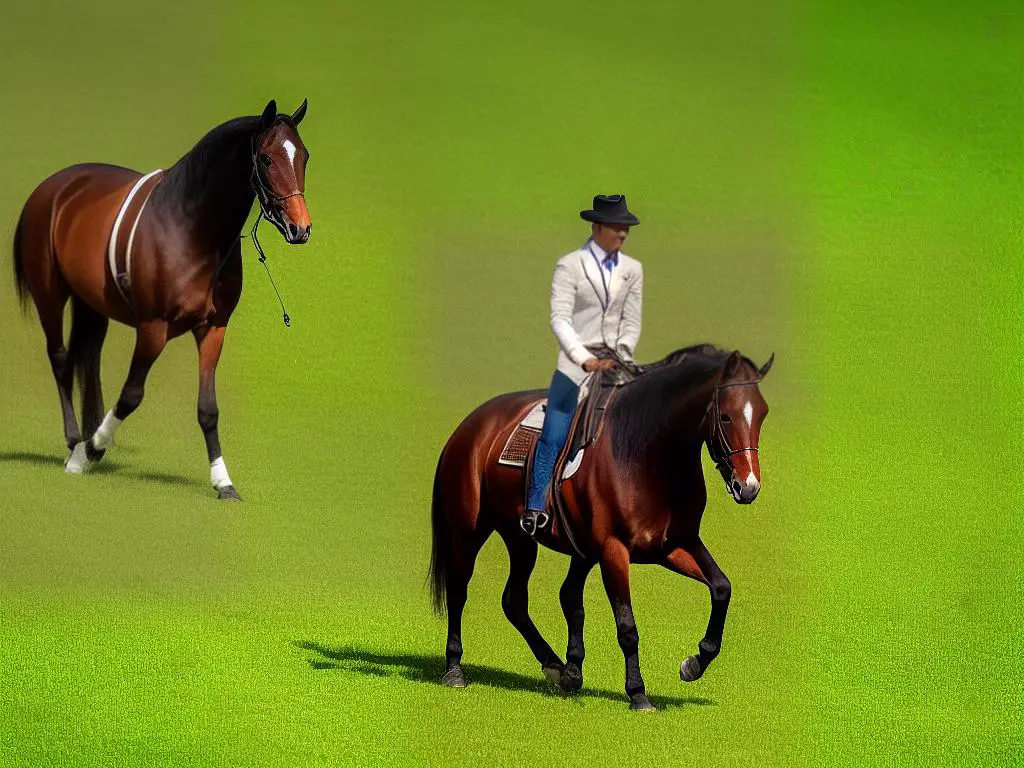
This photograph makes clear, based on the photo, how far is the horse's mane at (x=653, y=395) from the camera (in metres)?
12.0

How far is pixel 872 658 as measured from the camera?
1411cm

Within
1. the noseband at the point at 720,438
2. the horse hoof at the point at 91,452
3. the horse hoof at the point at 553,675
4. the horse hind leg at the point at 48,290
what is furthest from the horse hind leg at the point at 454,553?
the horse hind leg at the point at 48,290

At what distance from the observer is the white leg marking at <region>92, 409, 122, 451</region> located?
17656 mm

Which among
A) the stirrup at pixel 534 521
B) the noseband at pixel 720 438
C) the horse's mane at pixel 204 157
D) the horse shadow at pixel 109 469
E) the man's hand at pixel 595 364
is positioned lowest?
the horse shadow at pixel 109 469

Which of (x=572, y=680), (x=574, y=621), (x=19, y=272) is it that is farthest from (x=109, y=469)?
(x=572, y=680)

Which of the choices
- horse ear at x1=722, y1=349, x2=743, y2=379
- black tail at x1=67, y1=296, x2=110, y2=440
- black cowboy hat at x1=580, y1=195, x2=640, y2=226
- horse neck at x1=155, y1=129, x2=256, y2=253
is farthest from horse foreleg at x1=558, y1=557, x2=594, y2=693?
black tail at x1=67, y1=296, x2=110, y2=440

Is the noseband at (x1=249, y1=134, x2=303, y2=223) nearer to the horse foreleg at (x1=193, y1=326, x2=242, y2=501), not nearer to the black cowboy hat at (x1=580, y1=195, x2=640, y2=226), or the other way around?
the horse foreleg at (x1=193, y1=326, x2=242, y2=501)

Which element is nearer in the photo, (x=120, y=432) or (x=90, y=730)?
(x=90, y=730)

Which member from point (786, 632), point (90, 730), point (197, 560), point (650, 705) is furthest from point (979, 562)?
point (90, 730)

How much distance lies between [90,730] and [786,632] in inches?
199

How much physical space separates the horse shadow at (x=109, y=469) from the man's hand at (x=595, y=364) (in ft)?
20.4

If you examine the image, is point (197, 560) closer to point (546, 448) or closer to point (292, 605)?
point (292, 605)

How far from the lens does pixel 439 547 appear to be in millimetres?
13328

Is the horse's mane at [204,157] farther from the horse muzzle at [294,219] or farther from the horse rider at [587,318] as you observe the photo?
the horse rider at [587,318]
